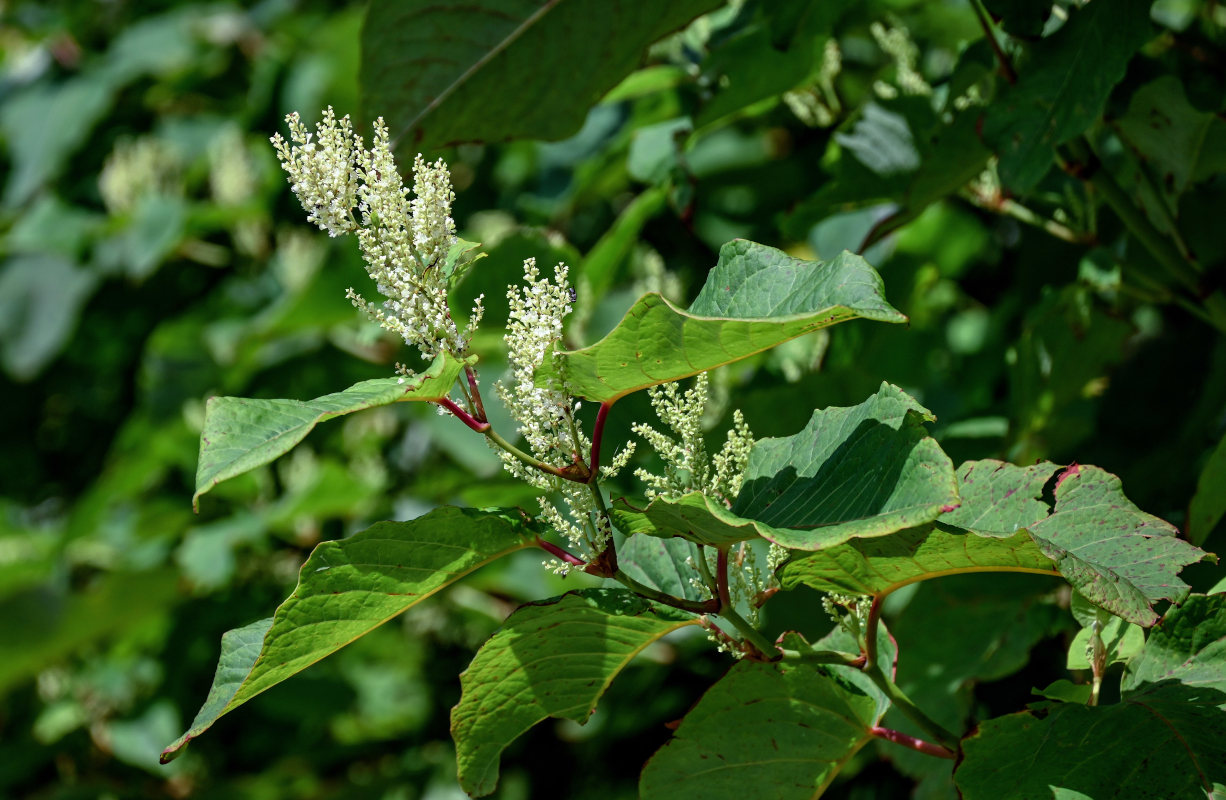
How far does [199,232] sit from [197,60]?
0.54 meters

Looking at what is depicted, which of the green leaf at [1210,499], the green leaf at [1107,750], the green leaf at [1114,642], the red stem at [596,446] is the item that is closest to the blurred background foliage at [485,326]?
the green leaf at [1210,499]

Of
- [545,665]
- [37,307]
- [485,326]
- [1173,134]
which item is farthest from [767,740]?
[37,307]

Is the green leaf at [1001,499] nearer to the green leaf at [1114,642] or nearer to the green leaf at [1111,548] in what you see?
the green leaf at [1111,548]

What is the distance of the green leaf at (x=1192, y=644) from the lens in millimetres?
815

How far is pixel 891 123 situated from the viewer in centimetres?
146

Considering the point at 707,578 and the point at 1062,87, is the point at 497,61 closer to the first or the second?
the point at 1062,87

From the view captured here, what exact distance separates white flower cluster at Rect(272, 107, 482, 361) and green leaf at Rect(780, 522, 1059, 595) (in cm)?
31

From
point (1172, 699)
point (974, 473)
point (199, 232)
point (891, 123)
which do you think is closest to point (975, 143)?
point (891, 123)

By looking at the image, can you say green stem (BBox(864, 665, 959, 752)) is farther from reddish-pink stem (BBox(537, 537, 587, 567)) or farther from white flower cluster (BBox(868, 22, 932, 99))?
white flower cluster (BBox(868, 22, 932, 99))

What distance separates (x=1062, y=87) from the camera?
1.07 meters

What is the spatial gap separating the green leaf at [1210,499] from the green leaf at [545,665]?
1.68 ft

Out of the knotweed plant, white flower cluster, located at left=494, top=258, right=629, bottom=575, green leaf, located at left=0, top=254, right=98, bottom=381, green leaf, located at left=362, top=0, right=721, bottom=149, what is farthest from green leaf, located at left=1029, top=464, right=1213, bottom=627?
green leaf, located at left=0, top=254, right=98, bottom=381

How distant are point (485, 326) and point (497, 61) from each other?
752mm

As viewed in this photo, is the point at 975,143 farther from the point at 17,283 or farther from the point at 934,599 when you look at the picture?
the point at 17,283
